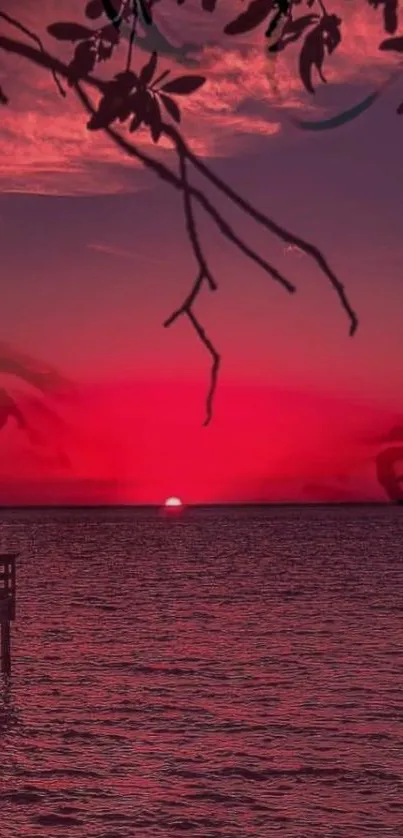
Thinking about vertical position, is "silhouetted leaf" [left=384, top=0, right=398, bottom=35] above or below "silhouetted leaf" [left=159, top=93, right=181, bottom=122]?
above

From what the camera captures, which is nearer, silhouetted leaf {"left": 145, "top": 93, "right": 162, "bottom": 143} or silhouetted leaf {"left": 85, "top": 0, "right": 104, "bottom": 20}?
silhouetted leaf {"left": 145, "top": 93, "right": 162, "bottom": 143}

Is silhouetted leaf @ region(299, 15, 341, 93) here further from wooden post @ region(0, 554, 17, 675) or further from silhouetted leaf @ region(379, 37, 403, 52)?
wooden post @ region(0, 554, 17, 675)

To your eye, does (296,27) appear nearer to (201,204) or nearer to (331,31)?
(331,31)

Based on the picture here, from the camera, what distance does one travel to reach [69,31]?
8.80ft

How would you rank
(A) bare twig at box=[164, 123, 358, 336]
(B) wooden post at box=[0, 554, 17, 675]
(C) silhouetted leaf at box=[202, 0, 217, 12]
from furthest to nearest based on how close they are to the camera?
(B) wooden post at box=[0, 554, 17, 675] < (C) silhouetted leaf at box=[202, 0, 217, 12] < (A) bare twig at box=[164, 123, 358, 336]

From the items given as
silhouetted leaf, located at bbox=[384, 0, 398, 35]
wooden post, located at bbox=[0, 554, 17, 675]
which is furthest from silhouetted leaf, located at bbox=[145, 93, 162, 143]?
wooden post, located at bbox=[0, 554, 17, 675]

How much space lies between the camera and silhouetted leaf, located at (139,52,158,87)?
2.71 metres

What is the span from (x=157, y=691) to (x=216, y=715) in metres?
4.63

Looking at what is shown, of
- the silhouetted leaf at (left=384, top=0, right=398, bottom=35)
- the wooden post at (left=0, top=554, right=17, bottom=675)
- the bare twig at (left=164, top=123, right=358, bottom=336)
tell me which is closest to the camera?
the bare twig at (left=164, top=123, right=358, bottom=336)

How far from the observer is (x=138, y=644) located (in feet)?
167

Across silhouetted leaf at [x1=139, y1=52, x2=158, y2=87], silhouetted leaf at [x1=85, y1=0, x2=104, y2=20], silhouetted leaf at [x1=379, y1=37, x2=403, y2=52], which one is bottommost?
silhouetted leaf at [x1=139, y1=52, x2=158, y2=87]

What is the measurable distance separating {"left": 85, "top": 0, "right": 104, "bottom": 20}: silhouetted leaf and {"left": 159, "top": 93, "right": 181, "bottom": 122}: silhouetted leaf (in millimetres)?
506

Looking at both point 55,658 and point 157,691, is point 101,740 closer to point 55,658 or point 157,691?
point 157,691

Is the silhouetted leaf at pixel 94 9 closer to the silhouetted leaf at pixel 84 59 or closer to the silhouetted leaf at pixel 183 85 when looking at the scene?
the silhouetted leaf at pixel 84 59
